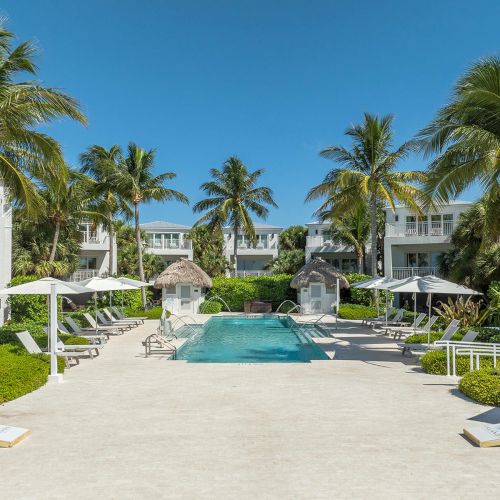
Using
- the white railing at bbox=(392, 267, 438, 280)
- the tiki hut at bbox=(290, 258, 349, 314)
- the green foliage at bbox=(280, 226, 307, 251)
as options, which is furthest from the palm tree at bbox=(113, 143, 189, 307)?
the green foliage at bbox=(280, 226, 307, 251)

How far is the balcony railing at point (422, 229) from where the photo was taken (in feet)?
97.2

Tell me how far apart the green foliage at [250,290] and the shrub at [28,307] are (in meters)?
12.2

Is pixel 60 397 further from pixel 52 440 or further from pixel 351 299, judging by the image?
pixel 351 299

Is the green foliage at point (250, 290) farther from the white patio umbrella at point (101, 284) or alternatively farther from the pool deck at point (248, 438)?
the pool deck at point (248, 438)

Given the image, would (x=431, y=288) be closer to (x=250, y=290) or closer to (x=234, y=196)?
(x=250, y=290)

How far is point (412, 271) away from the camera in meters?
29.4

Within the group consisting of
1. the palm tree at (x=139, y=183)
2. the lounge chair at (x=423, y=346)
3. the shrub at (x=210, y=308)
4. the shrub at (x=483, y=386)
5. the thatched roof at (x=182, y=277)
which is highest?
the palm tree at (x=139, y=183)

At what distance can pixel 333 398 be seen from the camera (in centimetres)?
852

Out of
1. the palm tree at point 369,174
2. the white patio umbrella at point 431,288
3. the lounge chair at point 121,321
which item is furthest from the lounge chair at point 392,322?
the lounge chair at point 121,321

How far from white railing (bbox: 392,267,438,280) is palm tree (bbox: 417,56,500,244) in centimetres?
1516

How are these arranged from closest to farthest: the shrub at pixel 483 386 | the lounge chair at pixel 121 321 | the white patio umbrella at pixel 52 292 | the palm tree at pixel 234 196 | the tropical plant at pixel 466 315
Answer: the shrub at pixel 483 386 < the white patio umbrella at pixel 52 292 < the tropical plant at pixel 466 315 < the lounge chair at pixel 121 321 < the palm tree at pixel 234 196

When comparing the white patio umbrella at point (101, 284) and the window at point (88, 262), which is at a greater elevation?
the window at point (88, 262)

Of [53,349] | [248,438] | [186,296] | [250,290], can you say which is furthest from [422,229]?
[248,438]

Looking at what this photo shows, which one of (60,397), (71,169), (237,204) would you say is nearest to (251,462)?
(60,397)
